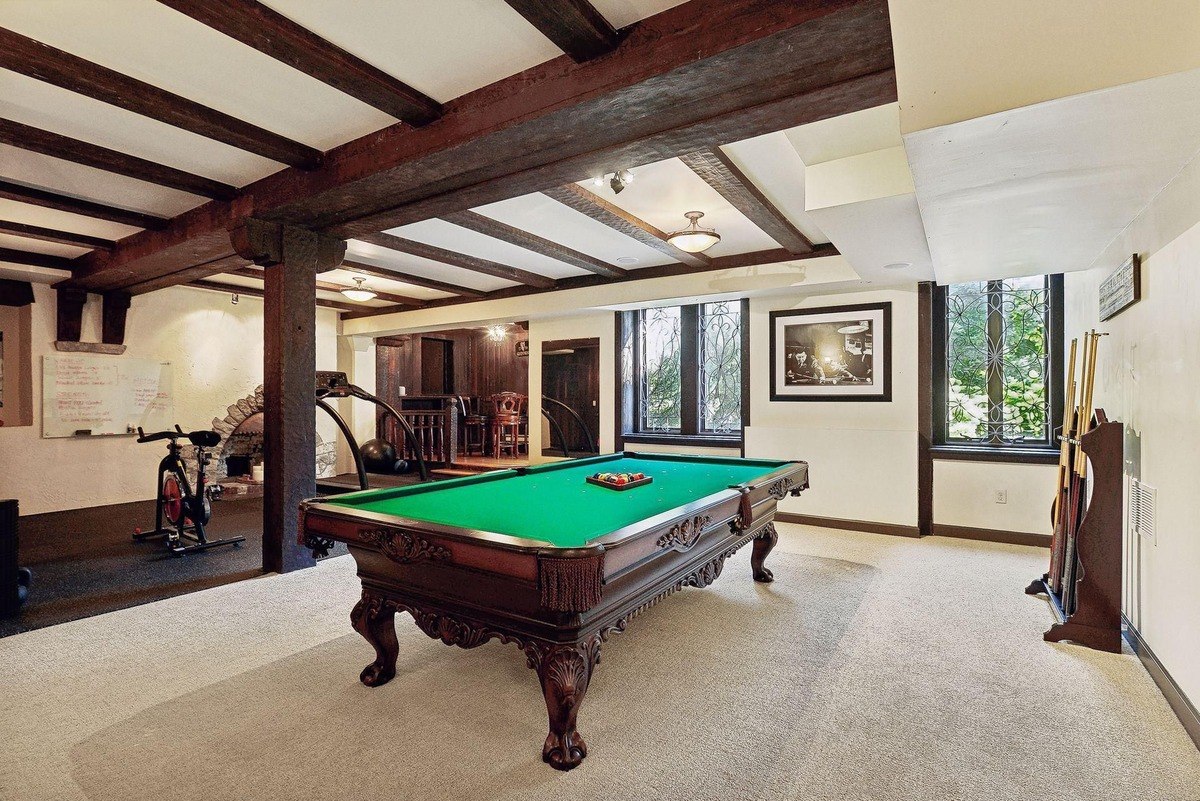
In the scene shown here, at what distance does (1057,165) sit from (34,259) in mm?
7872

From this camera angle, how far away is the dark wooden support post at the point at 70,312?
20.1 feet

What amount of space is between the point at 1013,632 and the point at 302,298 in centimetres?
478

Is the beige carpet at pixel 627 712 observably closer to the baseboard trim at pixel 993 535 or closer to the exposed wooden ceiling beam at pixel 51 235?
the baseboard trim at pixel 993 535

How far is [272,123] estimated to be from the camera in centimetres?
299

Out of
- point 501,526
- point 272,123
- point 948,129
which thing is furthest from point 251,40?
point 948,129

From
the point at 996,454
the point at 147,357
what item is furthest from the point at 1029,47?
the point at 147,357

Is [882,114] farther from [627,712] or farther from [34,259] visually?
[34,259]

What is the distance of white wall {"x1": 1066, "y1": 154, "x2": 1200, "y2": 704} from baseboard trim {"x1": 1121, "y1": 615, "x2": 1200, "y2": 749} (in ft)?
0.13

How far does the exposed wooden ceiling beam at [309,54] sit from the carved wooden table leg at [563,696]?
2.40 meters

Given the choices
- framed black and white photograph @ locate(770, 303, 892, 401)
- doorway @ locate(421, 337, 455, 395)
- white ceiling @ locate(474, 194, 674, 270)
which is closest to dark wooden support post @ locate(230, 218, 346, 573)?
white ceiling @ locate(474, 194, 674, 270)

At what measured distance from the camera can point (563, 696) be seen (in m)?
1.92

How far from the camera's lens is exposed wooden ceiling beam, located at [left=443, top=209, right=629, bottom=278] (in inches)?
173

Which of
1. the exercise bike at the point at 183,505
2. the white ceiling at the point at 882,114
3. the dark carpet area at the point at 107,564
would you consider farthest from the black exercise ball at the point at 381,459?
the white ceiling at the point at 882,114

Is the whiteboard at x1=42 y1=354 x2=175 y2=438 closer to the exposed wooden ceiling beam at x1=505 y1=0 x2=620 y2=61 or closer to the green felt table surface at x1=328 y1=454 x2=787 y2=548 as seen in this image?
the green felt table surface at x1=328 y1=454 x2=787 y2=548
